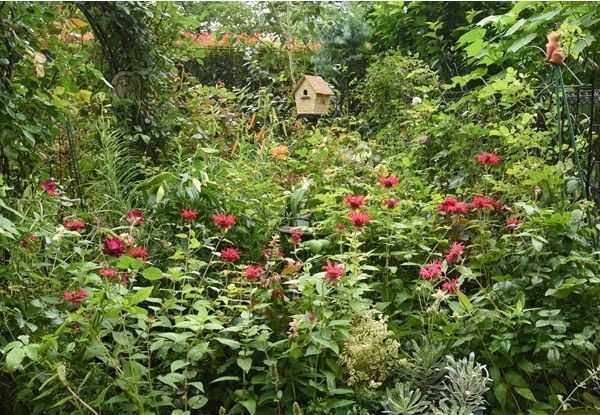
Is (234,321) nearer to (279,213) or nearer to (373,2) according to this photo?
(279,213)

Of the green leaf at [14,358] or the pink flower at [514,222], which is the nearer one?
the green leaf at [14,358]

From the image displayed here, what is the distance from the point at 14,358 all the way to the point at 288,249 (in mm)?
1426

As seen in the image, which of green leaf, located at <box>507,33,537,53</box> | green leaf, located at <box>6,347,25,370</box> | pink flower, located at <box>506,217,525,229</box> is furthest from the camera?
green leaf, located at <box>507,33,537,53</box>

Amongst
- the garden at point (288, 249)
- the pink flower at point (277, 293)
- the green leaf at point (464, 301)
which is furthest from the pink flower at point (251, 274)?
the green leaf at point (464, 301)

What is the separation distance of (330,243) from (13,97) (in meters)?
1.37

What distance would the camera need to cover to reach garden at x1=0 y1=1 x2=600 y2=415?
2.03 metres

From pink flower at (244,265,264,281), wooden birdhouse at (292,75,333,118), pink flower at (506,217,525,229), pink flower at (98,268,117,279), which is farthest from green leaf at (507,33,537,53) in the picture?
pink flower at (98,268,117,279)

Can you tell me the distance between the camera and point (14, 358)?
5.66 feet

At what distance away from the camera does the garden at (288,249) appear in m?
2.03

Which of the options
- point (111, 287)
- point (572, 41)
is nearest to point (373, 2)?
point (572, 41)

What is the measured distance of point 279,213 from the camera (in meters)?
3.03

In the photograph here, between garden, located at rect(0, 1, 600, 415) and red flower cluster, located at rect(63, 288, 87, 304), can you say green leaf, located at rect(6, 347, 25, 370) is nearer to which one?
garden, located at rect(0, 1, 600, 415)

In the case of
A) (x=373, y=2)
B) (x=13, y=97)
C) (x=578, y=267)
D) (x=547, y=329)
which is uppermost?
(x=373, y=2)

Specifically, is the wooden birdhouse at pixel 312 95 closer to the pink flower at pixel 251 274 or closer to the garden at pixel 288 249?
the garden at pixel 288 249
